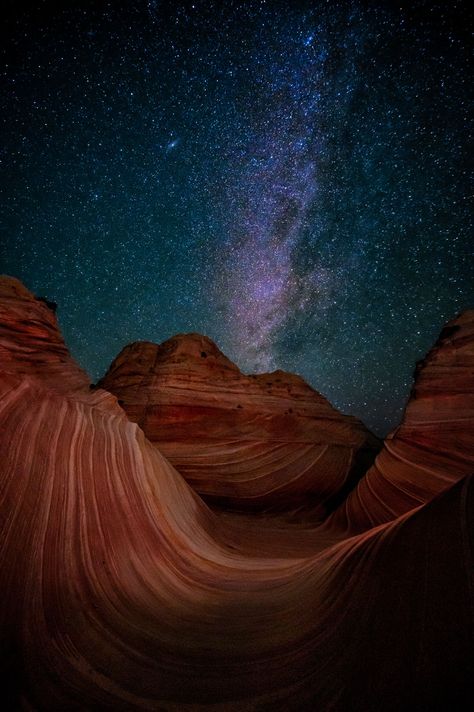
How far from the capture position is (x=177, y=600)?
7.87 ft

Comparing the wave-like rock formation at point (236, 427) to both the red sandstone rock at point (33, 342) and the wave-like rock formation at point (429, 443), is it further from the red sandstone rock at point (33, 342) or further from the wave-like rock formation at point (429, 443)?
the red sandstone rock at point (33, 342)

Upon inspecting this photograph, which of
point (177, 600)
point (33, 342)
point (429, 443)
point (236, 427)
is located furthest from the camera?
point (236, 427)

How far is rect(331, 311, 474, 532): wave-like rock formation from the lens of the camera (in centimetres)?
512

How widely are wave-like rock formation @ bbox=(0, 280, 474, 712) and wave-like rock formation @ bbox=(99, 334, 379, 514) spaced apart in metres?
3.84

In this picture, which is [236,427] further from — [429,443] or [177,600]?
[177,600]

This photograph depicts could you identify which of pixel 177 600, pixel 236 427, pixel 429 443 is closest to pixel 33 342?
pixel 177 600

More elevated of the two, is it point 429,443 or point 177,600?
point 429,443

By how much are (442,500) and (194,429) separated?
7.12 metres


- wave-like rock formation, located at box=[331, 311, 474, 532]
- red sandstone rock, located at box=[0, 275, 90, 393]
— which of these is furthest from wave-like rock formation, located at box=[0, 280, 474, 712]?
wave-like rock formation, located at box=[331, 311, 474, 532]

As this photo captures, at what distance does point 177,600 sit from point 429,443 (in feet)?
16.0

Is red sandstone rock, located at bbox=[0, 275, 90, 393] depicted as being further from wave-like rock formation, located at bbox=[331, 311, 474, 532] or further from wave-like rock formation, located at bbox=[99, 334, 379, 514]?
wave-like rock formation, located at bbox=[331, 311, 474, 532]

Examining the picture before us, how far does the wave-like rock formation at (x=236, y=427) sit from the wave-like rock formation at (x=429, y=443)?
1.64 m

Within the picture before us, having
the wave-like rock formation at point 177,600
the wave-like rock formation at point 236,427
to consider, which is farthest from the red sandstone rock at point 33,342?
the wave-like rock formation at point 236,427

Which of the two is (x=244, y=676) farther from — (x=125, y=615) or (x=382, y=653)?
(x=125, y=615)
